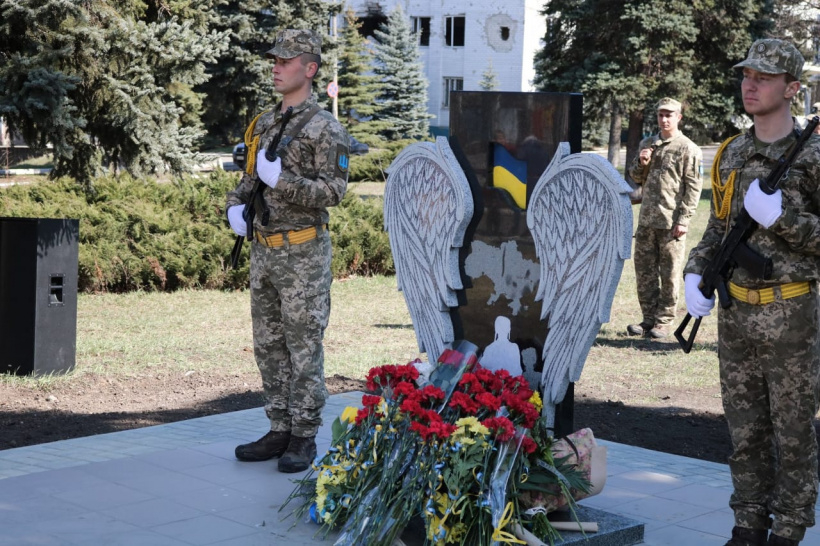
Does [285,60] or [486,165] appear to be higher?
[285,60]

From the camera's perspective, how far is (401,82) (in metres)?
42.8

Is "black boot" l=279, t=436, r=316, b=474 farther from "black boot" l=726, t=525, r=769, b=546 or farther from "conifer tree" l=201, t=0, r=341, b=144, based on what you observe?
"conifer tree" l=201, t=0, r=341, b=144

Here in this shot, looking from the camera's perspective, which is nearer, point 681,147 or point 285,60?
point 285,60

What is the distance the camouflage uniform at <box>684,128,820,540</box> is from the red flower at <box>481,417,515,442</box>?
0.90m

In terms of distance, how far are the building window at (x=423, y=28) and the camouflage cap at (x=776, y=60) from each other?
4573 centimetres

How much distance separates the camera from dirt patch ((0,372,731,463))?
6.55 m

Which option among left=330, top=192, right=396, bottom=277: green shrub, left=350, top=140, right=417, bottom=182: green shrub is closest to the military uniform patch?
left=330, top=192, right=396, bottom=277: green shrub

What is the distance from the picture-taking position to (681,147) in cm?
939

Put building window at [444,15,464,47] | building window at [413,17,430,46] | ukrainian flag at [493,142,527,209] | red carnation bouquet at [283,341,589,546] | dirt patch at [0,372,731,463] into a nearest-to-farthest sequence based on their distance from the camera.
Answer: red carnation bouquet at [283,341,589,546] → ukrainian flag at [493,142,527,209] → dirt patch at [0,372,731,463] → building window at [444,15,464,47] → building window at [413,17,430,46]

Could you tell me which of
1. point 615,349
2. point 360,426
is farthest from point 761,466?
point 615,349

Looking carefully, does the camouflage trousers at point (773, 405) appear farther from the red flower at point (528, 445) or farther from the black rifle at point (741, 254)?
the red flower at point (528, 445)

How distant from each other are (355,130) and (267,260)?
34731mm

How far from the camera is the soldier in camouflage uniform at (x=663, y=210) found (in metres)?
9.34

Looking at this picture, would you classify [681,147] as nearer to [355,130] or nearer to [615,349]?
[615,349]
